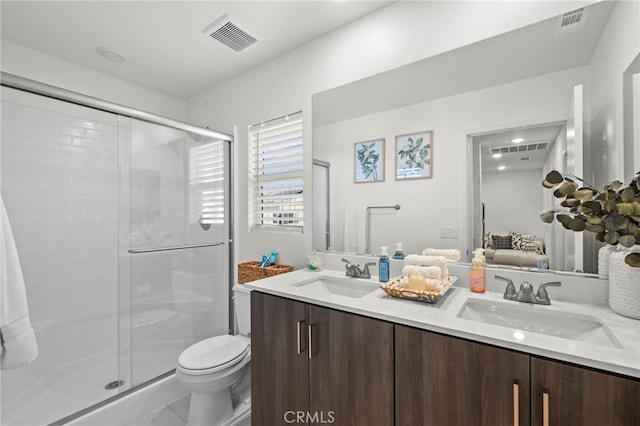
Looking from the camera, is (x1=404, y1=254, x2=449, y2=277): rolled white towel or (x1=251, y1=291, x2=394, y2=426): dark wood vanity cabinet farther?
(x1=404, y1=254, x2=449, y2=277): rolled white towel

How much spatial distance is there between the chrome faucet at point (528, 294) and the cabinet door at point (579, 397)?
425mm

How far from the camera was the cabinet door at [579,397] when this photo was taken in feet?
2.24

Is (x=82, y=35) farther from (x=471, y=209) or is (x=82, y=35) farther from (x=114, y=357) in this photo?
(x=471, y=209)

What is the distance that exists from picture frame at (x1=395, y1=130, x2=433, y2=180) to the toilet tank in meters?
1.28

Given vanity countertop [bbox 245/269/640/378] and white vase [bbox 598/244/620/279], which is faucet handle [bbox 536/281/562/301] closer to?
vanity countertop [bbox 245/269/640/378]

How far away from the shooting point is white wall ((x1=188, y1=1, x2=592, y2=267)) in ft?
4.34

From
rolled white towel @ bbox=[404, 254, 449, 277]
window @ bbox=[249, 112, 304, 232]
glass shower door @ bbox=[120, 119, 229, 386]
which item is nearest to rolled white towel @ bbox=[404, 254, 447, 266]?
rolled white towel @ bbox=[404, 254, 449, 277]

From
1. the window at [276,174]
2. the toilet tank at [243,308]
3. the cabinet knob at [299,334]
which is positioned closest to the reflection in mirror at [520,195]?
the cabinet knob at [299,334]

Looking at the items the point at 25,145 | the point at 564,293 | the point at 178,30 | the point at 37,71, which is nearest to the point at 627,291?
the point at 564,293

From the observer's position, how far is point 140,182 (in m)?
2.05

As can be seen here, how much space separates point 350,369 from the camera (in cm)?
109

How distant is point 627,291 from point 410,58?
133 centimetres

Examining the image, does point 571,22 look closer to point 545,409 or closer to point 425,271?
point 425,271

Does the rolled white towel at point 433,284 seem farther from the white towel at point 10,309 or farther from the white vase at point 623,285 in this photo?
Answer: the white towel at point 10,309
